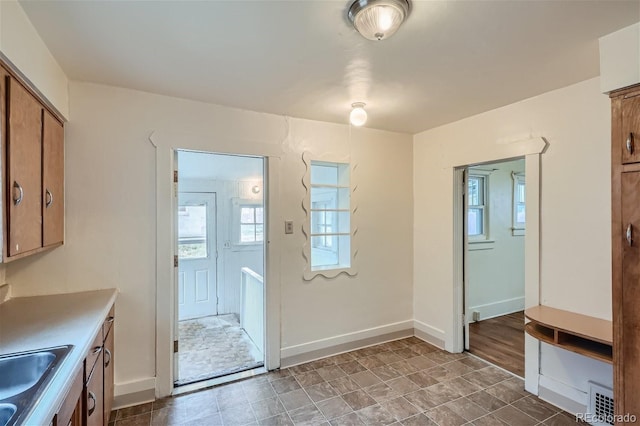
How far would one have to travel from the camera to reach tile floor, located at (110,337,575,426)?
220 cm

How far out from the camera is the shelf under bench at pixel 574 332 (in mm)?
1926

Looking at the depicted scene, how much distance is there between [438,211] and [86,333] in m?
3.04

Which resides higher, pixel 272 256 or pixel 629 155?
pixel 629 155

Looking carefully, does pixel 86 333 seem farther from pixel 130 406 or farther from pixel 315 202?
pixel 315 202

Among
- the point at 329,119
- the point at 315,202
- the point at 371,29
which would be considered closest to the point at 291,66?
the point at 371,29

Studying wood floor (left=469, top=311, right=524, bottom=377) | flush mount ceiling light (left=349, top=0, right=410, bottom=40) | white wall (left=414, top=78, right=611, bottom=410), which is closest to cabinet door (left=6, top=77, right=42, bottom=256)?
flush mount ceiling light (left=349, top=0, right=410, bottom=40)

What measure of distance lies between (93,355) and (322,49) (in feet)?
6.54

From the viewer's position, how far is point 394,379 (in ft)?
8.96

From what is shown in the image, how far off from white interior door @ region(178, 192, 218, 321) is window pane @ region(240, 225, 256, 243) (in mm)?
424

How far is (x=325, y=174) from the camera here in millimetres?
3521

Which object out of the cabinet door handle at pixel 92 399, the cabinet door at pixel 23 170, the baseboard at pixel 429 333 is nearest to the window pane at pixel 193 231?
the cabinet door at pixel 23 170

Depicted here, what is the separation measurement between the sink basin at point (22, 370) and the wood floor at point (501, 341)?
10.8ft

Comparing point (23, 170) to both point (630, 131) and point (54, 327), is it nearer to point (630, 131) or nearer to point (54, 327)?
point (54, 327)

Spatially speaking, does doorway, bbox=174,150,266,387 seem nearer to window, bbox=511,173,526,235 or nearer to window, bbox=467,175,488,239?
window, bbox=467,175,488,239
